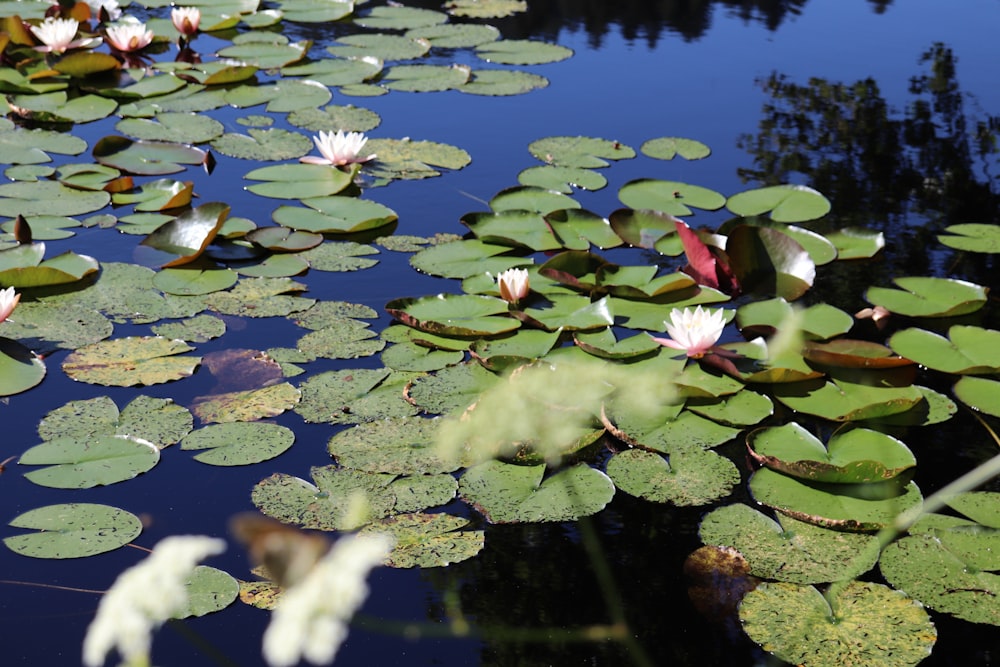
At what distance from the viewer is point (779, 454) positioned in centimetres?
224

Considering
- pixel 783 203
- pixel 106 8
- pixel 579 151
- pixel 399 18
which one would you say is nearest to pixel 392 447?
pixel 783 203

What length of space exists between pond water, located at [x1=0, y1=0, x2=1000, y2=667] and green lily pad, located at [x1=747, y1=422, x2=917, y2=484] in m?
0.07

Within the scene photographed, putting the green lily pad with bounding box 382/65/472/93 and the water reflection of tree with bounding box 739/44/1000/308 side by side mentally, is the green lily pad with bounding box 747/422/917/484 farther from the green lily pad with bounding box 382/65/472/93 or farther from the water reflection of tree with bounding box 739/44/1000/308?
the green lily pad with bounding box 382/65/472/93

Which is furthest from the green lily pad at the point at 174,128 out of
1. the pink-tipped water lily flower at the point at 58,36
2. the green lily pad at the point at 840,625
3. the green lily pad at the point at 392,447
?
the green lily pad at the point at 840,625

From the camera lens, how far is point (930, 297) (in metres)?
2.90

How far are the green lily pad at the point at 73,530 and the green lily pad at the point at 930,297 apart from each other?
2108mm

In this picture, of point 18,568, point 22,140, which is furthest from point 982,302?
point 22,140

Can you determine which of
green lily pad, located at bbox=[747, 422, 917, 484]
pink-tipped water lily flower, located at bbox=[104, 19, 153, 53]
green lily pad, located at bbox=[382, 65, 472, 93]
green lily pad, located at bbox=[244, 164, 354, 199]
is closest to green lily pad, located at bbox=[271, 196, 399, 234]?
green lily pad, located at bbox=[244, 164, 354, 199]

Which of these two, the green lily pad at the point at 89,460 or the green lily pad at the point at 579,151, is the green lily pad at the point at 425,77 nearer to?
the green lily pad at the point at 579,151

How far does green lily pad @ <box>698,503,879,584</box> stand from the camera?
1.92 metres

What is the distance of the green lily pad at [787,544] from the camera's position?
1.92 m

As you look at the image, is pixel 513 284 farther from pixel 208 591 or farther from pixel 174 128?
pixel 174 128

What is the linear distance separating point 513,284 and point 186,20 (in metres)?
3.06

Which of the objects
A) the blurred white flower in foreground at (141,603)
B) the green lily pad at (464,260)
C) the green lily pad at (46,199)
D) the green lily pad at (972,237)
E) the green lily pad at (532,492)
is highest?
the blurred white flower in foreground at (141,603)
